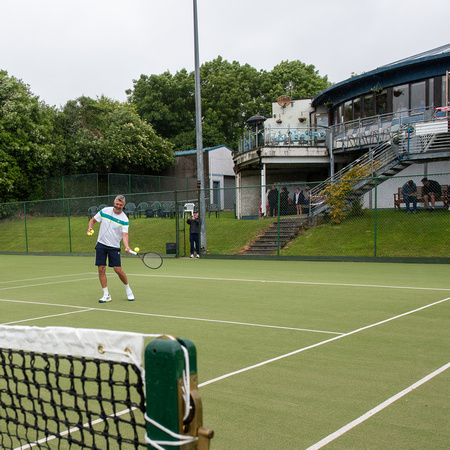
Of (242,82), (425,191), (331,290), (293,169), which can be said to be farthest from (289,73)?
(331,290)

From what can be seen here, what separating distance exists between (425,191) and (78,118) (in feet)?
96.6

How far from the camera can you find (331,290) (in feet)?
34.2

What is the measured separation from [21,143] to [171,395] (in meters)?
36.0

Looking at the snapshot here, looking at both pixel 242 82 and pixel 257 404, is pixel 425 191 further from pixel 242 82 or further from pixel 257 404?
pixel 242 82

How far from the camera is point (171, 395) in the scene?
1.73 metres

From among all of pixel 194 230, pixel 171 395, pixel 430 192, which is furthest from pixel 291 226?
pixel 171 395

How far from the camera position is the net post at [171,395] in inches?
68.0

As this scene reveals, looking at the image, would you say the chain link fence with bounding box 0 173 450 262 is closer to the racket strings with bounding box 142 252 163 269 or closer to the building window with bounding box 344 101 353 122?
the building window with bounding box 344 101 353 122

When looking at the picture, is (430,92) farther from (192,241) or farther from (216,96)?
(216,96)

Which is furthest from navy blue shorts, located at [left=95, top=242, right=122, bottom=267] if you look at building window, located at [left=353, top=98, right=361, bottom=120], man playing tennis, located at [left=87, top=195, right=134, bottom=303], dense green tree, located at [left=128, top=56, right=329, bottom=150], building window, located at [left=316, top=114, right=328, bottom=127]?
dense green tree, located at [left=128, top=56, right=329, bottom=150]

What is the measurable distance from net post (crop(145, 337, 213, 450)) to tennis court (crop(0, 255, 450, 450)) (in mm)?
1738

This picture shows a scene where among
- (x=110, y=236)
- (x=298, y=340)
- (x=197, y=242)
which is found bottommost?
(x=298, y=340)

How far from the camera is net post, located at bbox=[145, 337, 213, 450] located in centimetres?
173

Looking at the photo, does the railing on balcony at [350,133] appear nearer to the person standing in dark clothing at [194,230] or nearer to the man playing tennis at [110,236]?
the person standing in dark clothing at [194,230]
